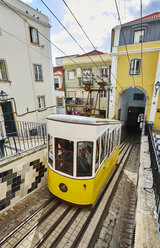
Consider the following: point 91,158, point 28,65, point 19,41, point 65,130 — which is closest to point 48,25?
point 19,41

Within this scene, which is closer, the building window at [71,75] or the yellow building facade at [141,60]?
the yellow building facade at [141,60]

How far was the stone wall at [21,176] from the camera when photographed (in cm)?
386

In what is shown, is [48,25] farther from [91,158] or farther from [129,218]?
[129,218]

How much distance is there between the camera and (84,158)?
12.0 ft

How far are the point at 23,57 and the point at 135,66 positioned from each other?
983 centimetres

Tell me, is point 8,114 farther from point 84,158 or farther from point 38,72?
point 84,158

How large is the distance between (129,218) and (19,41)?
12.2 meters

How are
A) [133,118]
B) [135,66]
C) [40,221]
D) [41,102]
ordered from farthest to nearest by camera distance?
[133,118] → [41,102] → [135,66] → [40,221]

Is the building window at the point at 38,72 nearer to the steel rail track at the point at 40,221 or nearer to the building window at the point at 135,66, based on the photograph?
the building window at the point at 135,66

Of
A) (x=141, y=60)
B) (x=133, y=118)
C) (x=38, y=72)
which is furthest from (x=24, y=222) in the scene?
(x=133, y=118)

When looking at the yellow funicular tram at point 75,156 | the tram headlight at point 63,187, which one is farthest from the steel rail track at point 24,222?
the tram headlight at point 63,187

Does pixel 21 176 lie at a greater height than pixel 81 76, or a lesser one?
lesser

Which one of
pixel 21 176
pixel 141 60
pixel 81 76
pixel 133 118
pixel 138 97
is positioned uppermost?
pixel 141 60

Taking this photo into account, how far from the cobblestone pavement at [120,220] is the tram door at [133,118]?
14.8 meters
